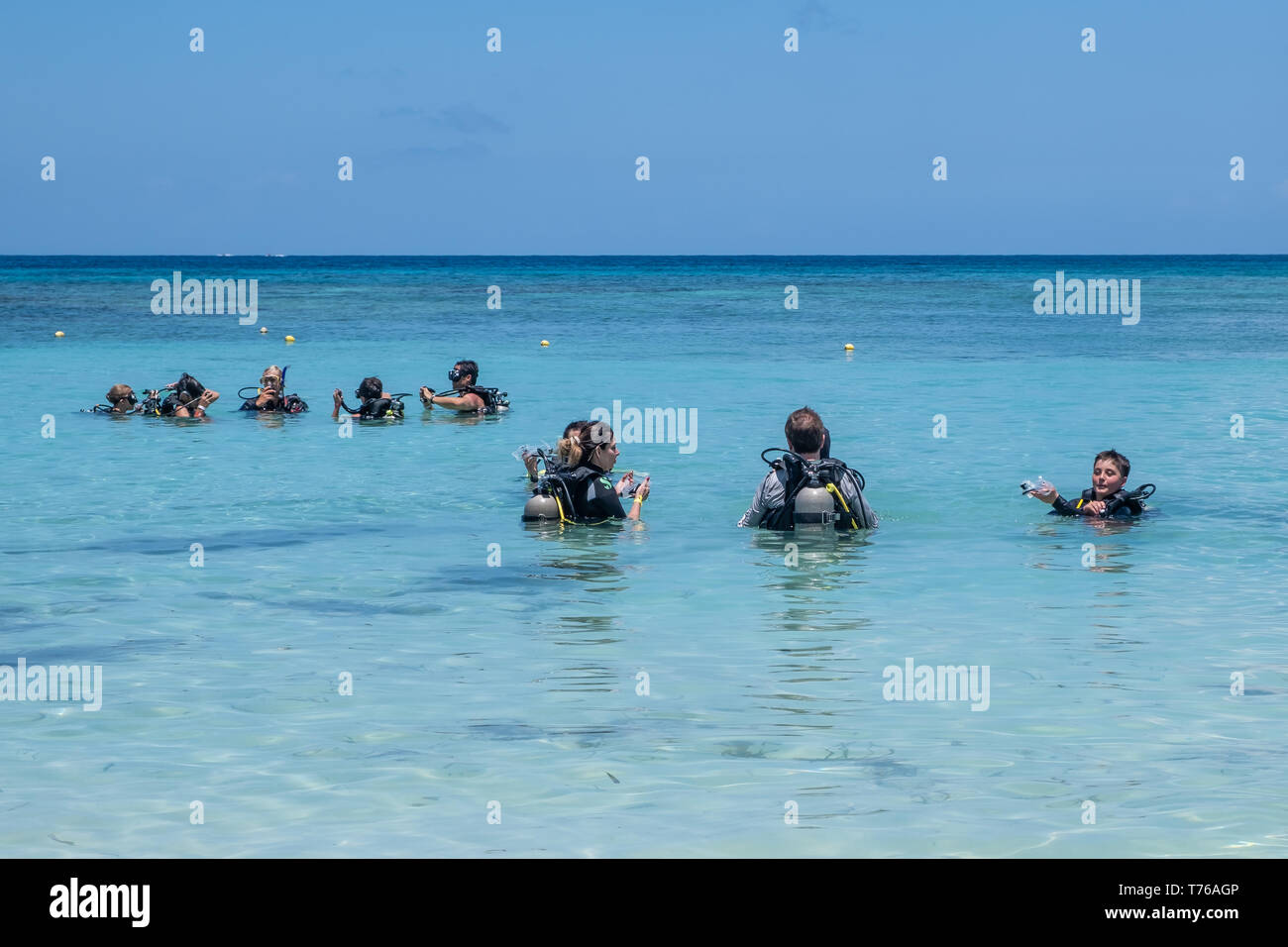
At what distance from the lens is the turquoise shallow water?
5.93m

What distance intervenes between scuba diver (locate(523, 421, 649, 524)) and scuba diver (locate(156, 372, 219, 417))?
35.8 ft

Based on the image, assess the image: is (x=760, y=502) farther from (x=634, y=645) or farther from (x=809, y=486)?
(x=634, y=645)

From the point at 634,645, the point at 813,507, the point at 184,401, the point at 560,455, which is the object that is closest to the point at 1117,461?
the point at 813,507

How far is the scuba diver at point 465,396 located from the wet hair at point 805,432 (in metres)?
10.9

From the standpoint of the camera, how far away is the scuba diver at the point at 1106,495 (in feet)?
41.4

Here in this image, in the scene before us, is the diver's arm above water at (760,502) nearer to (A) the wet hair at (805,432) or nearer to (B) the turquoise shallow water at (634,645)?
(B) the turquoise shallow water at (634,645)

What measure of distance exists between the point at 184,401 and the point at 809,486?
13527 mm

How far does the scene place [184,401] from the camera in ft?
72.4

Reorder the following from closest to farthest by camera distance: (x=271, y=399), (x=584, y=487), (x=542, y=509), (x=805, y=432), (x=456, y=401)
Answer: (x=805, y=432) → (x=584, y=487) → (x=542, y=509) → (x=456, y=401) → (x=271, y=399)

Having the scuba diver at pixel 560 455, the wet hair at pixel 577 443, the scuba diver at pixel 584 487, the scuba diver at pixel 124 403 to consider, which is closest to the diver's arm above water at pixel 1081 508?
the scuba diver at pixel 584 487

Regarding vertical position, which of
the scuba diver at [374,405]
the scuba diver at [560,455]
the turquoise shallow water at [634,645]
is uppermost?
the scuba diver at [374,405]

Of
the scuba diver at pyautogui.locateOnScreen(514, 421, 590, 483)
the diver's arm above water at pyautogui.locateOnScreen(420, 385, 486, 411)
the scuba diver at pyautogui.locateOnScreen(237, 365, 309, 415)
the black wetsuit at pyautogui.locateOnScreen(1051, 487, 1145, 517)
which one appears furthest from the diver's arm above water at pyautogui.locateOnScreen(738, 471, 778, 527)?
the scuba diver at pyautogui.locateOnScreen(237, 365, 309, 415)

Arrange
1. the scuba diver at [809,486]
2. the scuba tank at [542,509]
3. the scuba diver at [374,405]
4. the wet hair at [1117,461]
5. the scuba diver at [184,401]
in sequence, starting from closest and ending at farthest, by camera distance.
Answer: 1. the scuba diver at [809,486]
2. the wet hair at [1117,461]
3. the scuba tank at [542,509]
4. the scuba diver at [374,405]
5. the scuba diver at [184,401]
